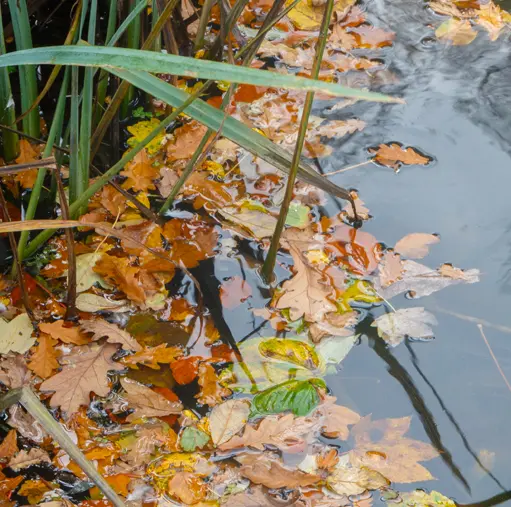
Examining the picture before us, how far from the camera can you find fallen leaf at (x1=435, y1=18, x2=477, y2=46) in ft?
8.81

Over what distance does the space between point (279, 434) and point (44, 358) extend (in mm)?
684

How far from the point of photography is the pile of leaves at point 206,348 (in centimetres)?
142

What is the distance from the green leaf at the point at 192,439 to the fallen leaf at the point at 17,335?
1.68 ft

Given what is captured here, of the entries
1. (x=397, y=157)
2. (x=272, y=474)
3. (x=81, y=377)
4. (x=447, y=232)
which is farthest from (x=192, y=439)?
(x=397, y=157)

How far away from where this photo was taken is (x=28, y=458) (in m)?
1.42

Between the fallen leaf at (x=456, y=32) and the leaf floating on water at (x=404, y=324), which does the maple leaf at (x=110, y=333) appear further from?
the fallen leaf at (x=456, y=32)

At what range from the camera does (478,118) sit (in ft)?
7.60

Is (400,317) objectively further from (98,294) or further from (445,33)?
(445,33)

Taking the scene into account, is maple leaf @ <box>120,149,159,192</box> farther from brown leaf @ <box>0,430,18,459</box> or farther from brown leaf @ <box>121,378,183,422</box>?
brown leaf @ <box>0,430,18,459</box>

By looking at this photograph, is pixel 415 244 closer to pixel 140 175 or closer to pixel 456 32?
pixel 140 175

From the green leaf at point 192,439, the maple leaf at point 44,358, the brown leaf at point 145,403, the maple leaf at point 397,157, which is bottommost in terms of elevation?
the green leaf at point 192,439

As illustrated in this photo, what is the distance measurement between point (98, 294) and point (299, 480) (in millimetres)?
813

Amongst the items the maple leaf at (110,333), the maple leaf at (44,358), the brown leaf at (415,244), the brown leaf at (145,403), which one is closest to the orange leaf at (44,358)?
the maple leaf at (44,358)

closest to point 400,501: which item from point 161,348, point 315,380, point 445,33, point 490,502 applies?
point 490,502
